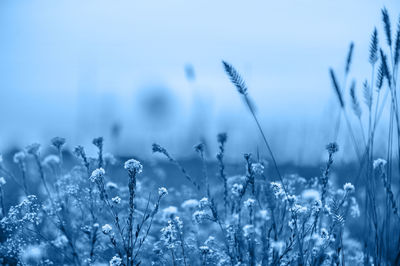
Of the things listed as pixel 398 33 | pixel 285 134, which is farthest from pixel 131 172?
pixel 285 134

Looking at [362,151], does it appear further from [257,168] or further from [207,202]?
[207,202]

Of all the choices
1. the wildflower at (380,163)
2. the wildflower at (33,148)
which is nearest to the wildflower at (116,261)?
the wildflower at (33,148)

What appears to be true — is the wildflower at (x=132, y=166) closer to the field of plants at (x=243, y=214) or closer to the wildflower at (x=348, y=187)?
the field of plants at (x=243, y=214)

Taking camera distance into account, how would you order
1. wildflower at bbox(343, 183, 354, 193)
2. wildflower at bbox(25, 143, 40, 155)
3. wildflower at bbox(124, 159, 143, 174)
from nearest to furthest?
wildflower at bbox(124, 159, 143, 174) → wildflower at bbox(343, 183, 354, 193) → wildflower at bbox(25, 143, 40, 155)

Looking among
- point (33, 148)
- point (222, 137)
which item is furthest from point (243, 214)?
point (33, 148)

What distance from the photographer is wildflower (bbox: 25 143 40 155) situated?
10.2 ft

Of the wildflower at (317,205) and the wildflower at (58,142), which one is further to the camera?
the wildflower at (58,142)

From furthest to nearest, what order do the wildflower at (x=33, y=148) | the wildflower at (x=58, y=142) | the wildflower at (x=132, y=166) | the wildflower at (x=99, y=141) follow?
1. the wildflower at (x=33, y=148)
2. the wildflower at (x=58, y=142)
3. the wildflower at (x=99, y=141)
4. the wildflower at (x=132, y=166)

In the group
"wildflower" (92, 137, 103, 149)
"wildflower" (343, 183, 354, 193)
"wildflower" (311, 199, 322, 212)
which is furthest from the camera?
"wildflower" (92, 137, 103, 149)

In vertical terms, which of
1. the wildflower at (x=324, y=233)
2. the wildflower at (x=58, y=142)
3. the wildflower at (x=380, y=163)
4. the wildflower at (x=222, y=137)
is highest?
the wildflower at (x=58, y=142)

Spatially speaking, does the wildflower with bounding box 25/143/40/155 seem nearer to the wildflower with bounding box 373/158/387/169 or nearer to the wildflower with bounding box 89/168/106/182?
the wildflower with bounding box 89/168/106/182

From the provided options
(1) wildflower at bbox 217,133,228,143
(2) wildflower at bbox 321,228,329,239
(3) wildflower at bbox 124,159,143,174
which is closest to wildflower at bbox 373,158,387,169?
(2) wildflower at bbox 321,228,329,239

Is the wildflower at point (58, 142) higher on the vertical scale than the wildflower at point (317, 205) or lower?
higher

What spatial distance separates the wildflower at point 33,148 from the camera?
311 cm
